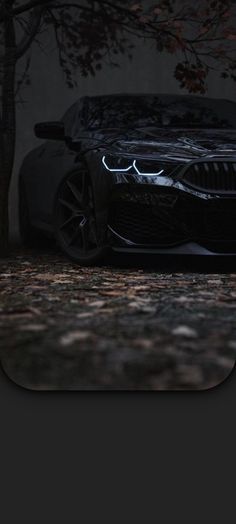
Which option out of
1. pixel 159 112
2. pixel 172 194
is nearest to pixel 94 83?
pixel 159 112

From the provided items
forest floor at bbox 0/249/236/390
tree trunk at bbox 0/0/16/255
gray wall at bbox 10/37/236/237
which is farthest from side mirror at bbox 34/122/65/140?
forest floor at bbox 0/249/236/390

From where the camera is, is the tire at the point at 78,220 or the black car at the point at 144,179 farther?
the tire at the point at 78,220

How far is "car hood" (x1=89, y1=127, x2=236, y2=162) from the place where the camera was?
2.72m

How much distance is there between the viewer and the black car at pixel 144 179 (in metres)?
2.55

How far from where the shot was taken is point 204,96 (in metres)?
2.35

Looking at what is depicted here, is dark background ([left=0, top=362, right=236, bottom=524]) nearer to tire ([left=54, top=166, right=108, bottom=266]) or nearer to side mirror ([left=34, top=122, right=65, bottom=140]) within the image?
side mirror ([left=34, top=122, right=65, bottom=140])

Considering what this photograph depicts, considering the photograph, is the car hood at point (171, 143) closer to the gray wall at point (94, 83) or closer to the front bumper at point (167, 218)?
the front bumper at point (167, 218)

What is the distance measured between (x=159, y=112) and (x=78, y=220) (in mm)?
535

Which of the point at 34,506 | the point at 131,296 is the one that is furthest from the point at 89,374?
the point at 131,296

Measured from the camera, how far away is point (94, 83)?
2174 millimetres

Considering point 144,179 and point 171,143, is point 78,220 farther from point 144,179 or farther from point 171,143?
point 171,143

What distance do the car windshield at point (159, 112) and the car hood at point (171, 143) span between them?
0.03 meters

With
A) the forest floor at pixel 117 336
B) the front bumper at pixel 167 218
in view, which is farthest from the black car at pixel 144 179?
the forest floor at pixel 117 336

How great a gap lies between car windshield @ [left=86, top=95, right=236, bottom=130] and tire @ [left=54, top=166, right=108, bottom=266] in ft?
0.74
